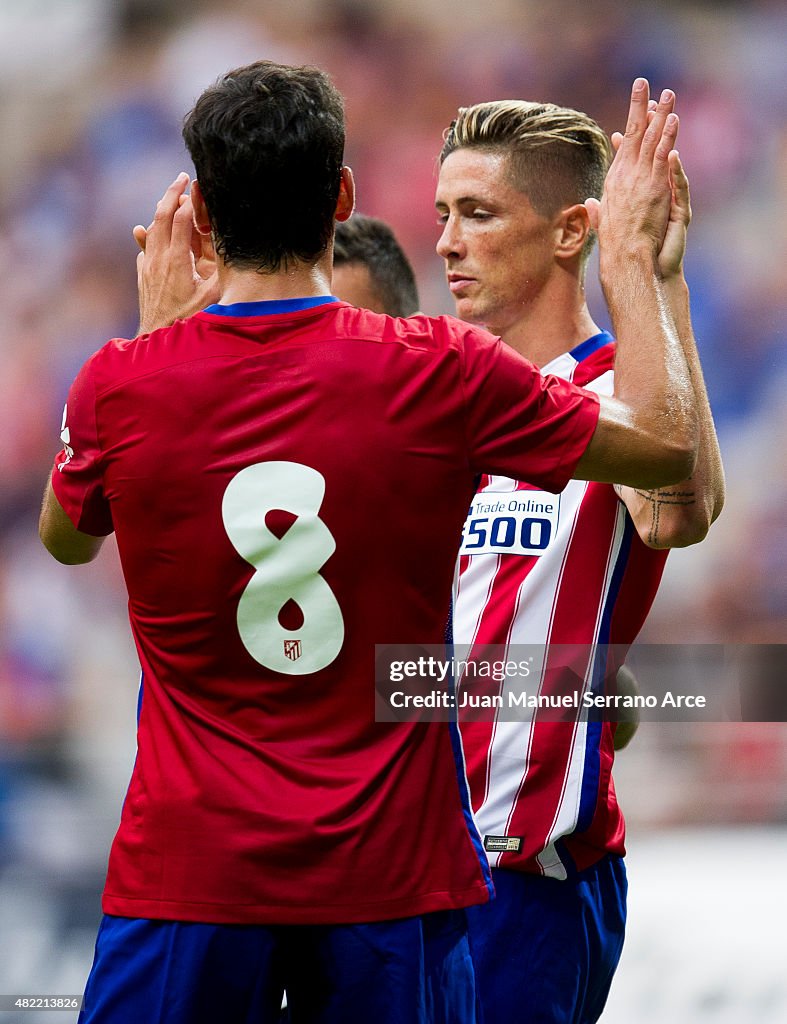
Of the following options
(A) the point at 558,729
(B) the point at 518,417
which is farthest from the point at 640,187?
(A) the point at 558,729

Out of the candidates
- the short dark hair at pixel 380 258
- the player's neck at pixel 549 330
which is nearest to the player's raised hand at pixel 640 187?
the player's neck at pixel 549 330

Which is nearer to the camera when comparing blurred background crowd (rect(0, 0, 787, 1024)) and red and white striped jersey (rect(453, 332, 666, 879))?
red and white striped jersey (rect(453, 332, 666, 879))

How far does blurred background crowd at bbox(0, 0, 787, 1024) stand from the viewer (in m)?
6.12

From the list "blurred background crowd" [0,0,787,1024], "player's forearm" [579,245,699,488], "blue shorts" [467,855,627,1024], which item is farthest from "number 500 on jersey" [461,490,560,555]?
"blurred background crowd" [0,0,787,1024]

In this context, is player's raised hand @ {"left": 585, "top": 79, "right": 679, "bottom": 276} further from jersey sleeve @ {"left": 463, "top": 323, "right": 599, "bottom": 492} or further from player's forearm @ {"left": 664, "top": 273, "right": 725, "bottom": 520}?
jersey sleeve @ {"left": 463, "top": 323, "right": 599, "bottom": 492}

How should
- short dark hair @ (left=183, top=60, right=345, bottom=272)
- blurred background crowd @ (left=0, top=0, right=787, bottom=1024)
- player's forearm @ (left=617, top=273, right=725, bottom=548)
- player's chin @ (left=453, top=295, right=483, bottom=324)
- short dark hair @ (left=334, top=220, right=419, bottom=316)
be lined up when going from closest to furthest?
short dark hair @ (left=183, top=60, right=345, bottom=272)
player's forearm @ (left=617, top=273, right=725, bottom=548)
player's chin @ (left=453, top=295, right=483, bottom=324)
short dark hair @ (left=334, top=220, right=419, bottom=316)
blurred background crowd @ (left=0, top=0, right=787, bottom=1024)

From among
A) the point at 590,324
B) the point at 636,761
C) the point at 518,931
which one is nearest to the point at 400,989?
the point at 518,931

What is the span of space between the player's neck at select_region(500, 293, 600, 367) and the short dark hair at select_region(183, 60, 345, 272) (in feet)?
3.63

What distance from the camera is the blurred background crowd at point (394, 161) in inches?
241

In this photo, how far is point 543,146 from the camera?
284 centimetres

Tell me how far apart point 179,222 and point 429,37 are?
5.17 metres

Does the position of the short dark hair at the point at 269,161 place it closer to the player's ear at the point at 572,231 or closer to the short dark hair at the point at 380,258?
the player's ear at the point at 572,231

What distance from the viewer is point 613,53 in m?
6.70

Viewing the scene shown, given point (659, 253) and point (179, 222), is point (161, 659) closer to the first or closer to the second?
point (179, 222)
